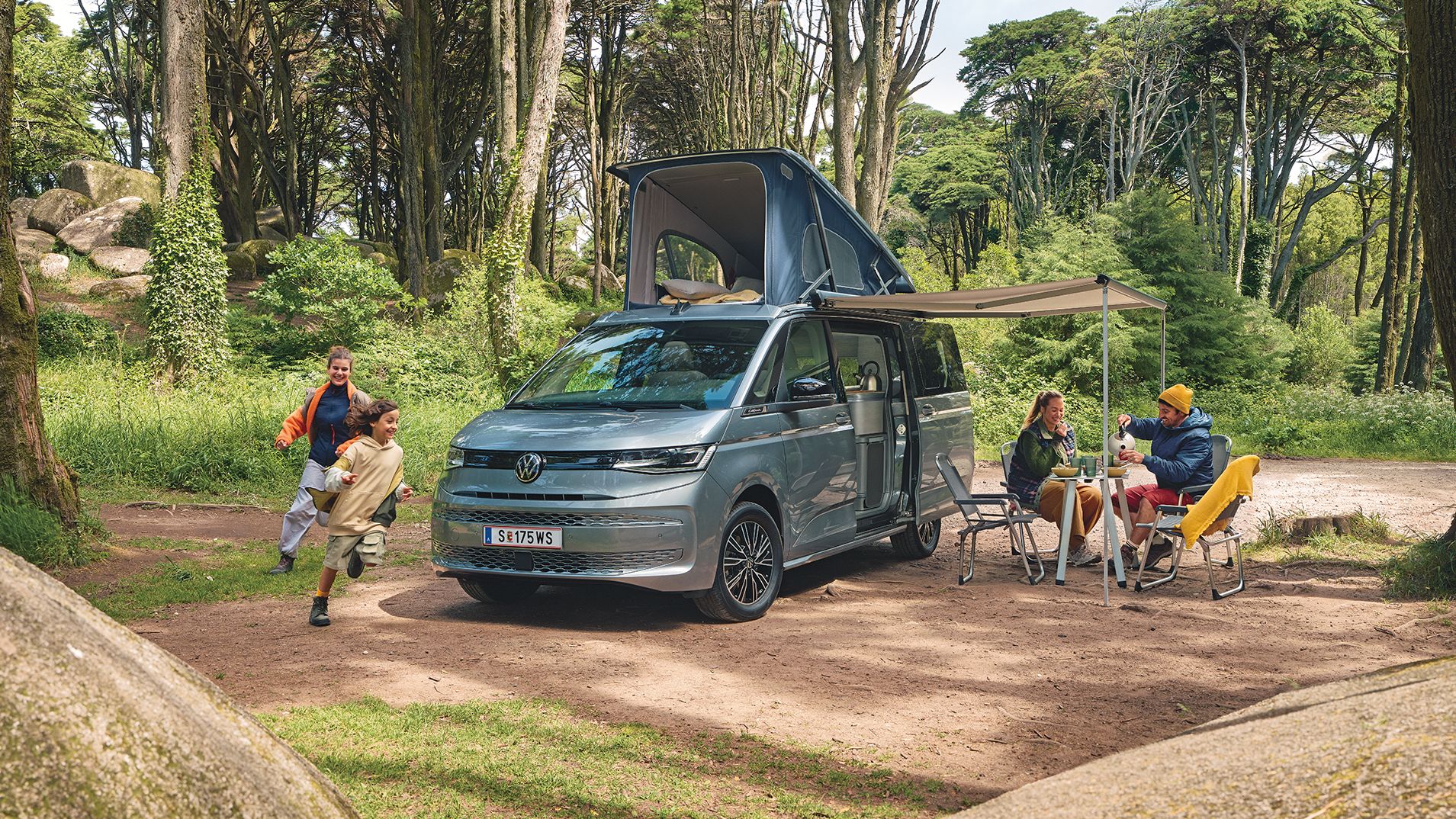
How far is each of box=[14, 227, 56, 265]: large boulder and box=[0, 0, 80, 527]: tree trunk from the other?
20.5 m

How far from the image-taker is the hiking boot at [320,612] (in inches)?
275

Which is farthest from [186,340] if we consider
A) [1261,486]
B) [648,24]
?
Answer: [648,24]

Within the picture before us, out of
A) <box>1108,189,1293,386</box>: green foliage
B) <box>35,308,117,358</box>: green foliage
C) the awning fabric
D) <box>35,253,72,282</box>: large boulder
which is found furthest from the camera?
<box>1108,189,1293,386</box>: green foliage

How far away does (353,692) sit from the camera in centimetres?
546

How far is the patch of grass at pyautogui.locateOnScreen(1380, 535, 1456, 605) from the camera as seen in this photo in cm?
780

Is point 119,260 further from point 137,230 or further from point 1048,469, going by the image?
point 1048,469

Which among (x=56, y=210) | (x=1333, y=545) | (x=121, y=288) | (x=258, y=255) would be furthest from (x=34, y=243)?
(x=1333, y=545)

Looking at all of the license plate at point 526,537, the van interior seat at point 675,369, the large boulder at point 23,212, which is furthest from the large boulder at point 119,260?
the license plate at point 526,537

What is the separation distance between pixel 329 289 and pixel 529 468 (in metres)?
15.0

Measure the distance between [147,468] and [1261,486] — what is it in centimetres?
1404

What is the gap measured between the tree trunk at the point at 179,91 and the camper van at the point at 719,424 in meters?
11.9

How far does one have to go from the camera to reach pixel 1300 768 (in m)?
2.14

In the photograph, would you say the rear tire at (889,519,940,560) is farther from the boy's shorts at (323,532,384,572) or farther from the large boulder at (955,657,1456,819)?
the large boulder at (955,657,1456,819)

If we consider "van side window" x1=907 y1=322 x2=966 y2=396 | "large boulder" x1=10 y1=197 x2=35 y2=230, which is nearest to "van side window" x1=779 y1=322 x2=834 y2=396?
"van side window" x1=907 y1=322 x2=966 y2=396
